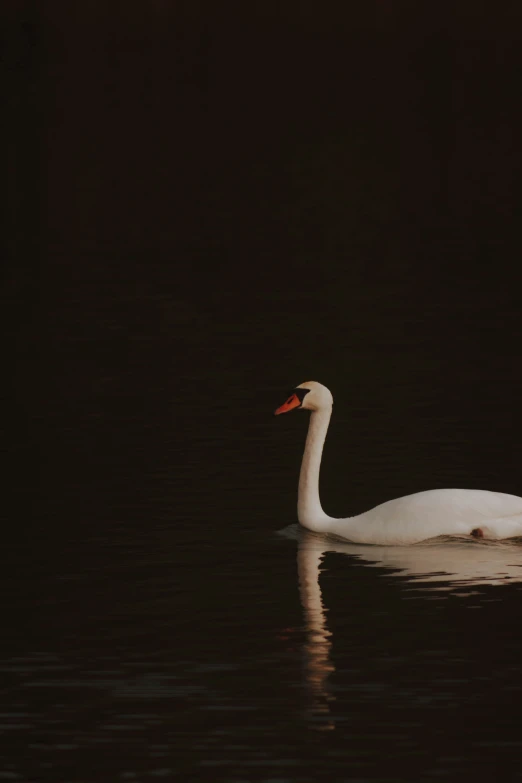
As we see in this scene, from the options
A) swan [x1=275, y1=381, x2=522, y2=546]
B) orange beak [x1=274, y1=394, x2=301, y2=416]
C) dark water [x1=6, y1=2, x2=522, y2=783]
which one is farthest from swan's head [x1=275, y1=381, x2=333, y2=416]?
swan [x1=275, y1=381, x2=522, y2=546]

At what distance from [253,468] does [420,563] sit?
4.08 meters

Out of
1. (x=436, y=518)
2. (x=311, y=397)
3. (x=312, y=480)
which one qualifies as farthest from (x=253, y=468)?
(x=436, y=518)

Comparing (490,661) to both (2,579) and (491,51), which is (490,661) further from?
(491,51)

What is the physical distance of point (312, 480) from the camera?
717 inches

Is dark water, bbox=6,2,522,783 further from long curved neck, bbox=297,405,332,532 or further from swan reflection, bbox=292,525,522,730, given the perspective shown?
long curved neck, bbox=297,405,332,532

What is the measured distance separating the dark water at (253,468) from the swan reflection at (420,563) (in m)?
0.03

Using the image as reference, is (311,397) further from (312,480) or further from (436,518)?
(436,518)

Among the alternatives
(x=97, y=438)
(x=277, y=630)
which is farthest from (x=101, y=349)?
(x=277, y=630)

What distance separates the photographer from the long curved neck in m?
18.1

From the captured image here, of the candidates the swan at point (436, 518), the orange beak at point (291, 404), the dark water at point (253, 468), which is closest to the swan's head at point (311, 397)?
the orange beak at point (291, 404)

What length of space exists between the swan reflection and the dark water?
0.11 ft

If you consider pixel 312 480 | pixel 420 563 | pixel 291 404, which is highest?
pixel 291 404

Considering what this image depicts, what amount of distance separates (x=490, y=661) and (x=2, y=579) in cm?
399

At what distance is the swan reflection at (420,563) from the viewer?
52.0 feet
